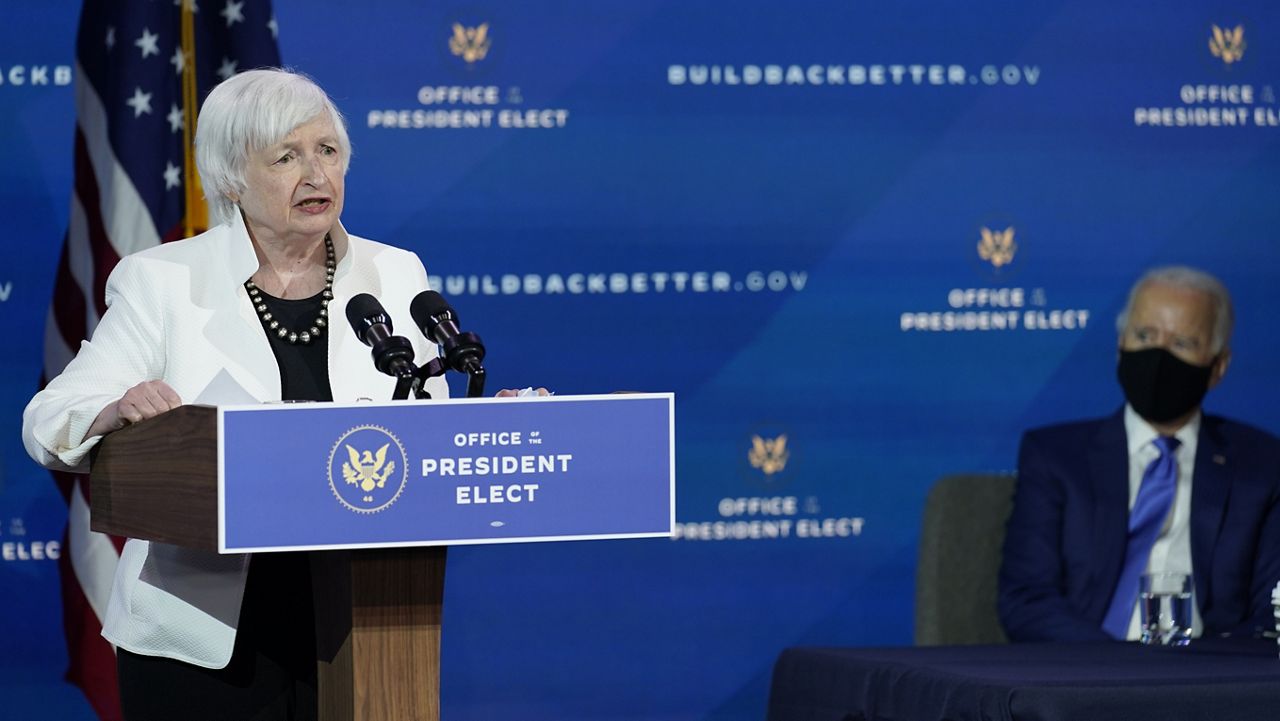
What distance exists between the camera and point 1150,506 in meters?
4.21

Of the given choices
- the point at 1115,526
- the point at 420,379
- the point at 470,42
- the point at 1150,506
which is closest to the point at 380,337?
the point at 420,379

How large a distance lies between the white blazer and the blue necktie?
87.4 inches

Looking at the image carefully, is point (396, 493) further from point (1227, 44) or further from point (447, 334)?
point (1227, 44)

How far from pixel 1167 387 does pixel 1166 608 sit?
114 cm

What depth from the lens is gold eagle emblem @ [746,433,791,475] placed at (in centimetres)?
498

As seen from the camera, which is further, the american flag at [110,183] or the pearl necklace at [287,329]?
Result: the american flag at [110,183]

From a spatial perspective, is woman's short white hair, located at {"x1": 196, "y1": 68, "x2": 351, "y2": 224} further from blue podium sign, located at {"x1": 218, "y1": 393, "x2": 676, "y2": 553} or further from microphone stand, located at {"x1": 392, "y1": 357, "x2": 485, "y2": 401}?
blue podium sign, located at {"x1": 218, "y1": 393, "x2": 676, "y2": 553}

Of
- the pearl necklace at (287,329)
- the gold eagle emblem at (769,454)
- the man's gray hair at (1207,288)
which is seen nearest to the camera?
the pearl necklace at (287,329)

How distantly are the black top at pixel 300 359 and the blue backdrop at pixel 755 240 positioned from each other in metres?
2.24

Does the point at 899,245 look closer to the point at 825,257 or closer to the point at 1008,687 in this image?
the point at 825,257

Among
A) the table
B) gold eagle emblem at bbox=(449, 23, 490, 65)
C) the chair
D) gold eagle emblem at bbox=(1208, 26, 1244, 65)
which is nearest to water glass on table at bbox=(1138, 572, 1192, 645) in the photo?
the table

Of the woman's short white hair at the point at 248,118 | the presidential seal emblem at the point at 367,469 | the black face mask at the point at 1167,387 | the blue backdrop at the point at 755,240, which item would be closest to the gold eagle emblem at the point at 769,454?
the blue backdrop at the point at 755,240

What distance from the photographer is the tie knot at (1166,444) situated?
4238mm

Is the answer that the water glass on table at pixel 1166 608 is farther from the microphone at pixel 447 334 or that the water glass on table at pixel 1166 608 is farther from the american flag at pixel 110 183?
the american flag at pixel 110 183
